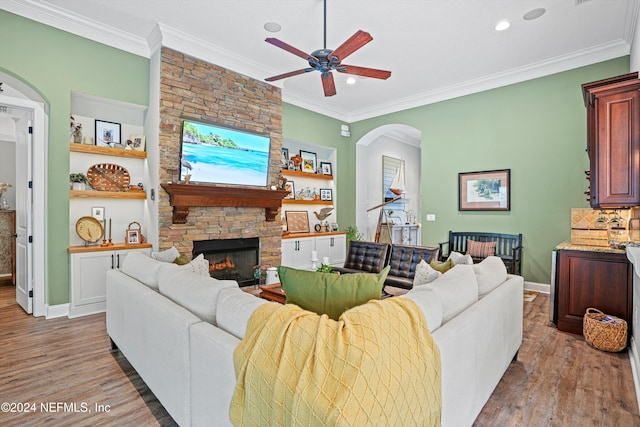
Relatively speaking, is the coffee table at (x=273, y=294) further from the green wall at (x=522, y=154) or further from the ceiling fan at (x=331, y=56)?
the green wall at (x=522, y=154)

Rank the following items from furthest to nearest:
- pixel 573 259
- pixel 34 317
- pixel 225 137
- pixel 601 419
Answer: pixel 225 137
pixel 34 317
pixel 573 259
pixel 601 419

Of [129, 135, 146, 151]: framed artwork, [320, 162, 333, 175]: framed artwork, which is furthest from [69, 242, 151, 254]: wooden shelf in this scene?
[320, 162, 333, 175]: framed artwork

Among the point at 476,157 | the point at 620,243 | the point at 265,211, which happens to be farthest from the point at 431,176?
the point at 620,243

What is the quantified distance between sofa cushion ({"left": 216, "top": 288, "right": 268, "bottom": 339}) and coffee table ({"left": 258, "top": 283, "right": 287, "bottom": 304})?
1315 millimetres

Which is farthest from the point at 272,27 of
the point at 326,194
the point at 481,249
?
the point at 481,249

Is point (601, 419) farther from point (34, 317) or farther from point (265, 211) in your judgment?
point (34, 317)

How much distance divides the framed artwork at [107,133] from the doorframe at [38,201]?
21.8 inches

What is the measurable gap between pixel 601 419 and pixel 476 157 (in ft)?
13.7

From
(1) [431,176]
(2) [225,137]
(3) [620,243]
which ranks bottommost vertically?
(3) [620,243]

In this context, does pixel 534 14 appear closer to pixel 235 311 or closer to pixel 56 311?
pixel 235 311

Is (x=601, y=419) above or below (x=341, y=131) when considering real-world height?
below

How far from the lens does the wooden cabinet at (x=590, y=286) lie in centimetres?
299

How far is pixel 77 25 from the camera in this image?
3625 millimetres

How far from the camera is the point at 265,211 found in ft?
16.9
